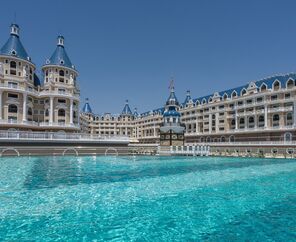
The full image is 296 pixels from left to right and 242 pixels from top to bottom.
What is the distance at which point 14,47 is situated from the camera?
47.8m

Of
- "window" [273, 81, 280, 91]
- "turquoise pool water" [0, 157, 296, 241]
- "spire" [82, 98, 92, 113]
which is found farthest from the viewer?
"spire" [82, 98, 92, 113]

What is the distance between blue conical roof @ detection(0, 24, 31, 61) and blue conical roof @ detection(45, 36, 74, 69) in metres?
4.81

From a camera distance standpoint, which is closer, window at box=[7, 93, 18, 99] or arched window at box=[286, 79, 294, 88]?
window at box=[7, 93, 18, 99]

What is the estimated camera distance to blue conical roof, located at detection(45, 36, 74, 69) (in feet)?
172

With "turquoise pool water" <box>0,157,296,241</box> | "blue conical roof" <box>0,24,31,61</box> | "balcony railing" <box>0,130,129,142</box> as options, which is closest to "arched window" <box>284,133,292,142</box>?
"balcony railing" <box>0,130,129,142</box>

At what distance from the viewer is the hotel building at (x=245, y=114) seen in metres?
51.3

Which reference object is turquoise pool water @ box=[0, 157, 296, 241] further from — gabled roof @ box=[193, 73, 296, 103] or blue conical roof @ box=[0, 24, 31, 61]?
gabled roof @ box=[193, 73, 296, 103]

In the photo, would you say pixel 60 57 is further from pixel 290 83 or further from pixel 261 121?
pixel 290 83

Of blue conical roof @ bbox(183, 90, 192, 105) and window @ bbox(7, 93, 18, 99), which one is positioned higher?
blue conical roof @ bbox(183, 90, 192, 105)

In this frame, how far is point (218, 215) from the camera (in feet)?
31.2

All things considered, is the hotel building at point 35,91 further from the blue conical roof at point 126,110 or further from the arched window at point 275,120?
the blue conical roof at point 126,110

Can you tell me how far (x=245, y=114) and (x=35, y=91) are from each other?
49.5m

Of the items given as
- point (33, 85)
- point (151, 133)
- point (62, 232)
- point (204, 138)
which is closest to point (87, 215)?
point (62, 232)

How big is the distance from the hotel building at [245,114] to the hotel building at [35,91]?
73.7ft
